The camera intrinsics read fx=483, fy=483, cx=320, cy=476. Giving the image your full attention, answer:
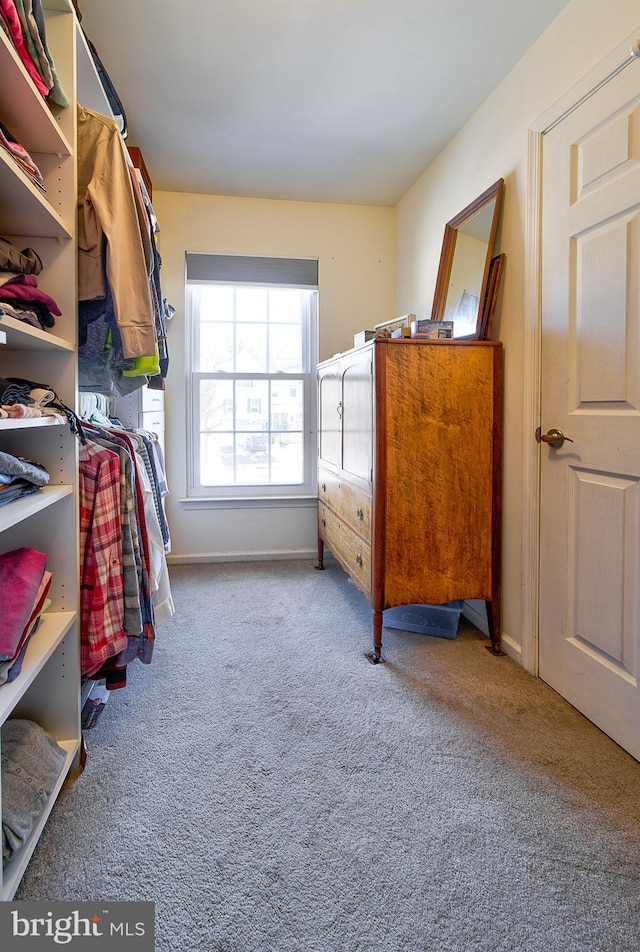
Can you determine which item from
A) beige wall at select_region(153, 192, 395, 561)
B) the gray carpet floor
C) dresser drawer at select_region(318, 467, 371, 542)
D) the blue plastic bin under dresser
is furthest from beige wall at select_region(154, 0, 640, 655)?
the gray carpet floor

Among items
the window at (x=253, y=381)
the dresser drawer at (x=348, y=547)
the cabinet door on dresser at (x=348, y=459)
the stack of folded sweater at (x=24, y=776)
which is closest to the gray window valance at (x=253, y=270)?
the window at (x=253, y=381)

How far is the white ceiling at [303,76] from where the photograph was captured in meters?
1.73

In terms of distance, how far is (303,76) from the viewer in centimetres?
205

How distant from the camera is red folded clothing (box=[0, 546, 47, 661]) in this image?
98 cm

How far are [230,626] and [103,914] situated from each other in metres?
1.40

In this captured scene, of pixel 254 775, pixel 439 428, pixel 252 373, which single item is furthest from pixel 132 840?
pixel 252 373

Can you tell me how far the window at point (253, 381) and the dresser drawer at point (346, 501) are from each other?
1.43 ft

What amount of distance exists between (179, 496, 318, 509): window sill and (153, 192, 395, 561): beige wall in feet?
0.07

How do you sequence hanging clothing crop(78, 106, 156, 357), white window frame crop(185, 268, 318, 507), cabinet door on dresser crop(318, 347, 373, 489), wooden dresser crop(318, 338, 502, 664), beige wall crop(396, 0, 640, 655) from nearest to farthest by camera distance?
hanging clothing crop(78, 106, 156, 357), beige wall crop(396, 0, 640, 655), wooden dresser crop(318, 338, 502, 664), cabinet door on dresser crop(318, 347, 373, 489), white window frame crop(185, 268, 318, 507)

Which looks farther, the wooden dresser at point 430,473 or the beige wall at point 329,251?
the beige wall at point 329,251

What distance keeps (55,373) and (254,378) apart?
2112 millimetres

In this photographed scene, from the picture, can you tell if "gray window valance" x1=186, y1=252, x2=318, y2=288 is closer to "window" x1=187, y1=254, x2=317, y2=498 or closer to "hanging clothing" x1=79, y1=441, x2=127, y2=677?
"window" x1=187, y1=254, x2=317, y2=498

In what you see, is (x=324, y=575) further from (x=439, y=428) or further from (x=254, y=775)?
(x=254, y=775)

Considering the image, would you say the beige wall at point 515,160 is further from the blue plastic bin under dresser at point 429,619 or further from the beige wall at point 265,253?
the beige wall at point 265,253
